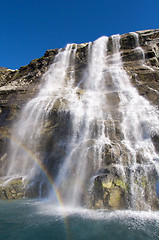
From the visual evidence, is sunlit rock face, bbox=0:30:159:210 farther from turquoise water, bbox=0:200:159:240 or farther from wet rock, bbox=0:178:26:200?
turquoise water, bbox=0:200:159:240

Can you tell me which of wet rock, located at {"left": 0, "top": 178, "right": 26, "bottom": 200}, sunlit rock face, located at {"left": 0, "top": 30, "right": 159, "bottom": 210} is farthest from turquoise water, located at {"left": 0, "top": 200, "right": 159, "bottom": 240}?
wet rock, located at {"left": 0, "top": 178, "right": 26, "bottom": 200}

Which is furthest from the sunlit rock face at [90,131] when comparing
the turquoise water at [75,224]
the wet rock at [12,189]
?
the turquoise water at [75,224]

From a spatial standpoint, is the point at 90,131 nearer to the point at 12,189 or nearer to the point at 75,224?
the point at 12,189

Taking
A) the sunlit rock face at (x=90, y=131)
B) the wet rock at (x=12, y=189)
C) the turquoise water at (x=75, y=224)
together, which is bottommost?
the turquoise water at (x=75, y=224)

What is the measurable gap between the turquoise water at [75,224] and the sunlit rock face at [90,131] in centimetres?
124

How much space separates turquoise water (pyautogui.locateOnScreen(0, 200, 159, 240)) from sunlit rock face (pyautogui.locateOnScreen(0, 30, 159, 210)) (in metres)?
1.24

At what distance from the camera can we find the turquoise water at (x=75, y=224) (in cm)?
772

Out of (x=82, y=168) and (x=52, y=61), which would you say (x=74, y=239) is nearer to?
(x=82, y=168)

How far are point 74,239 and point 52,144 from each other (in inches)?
440

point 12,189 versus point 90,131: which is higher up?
point 90,131

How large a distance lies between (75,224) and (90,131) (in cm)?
895

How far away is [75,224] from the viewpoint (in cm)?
880

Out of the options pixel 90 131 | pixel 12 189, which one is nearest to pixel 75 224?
pixel 12 189

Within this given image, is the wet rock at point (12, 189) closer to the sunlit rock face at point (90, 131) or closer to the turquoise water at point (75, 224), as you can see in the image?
the sunlit rock face at point (90, 131)
